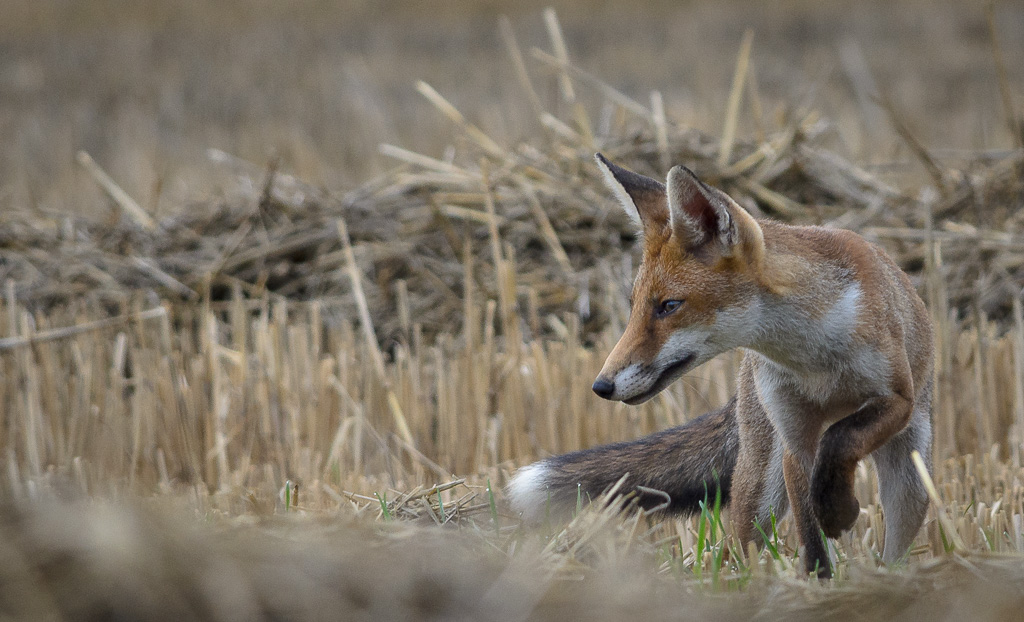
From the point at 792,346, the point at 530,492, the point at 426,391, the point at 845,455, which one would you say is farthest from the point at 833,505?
the point at 426,391

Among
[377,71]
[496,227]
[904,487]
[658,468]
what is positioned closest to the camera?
[904,487]

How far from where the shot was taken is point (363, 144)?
12.7 meters

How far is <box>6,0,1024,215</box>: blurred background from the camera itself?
40.0 ft

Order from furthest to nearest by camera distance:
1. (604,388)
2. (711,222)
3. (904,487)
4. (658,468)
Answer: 1. (658,468)
2. (904,487)
3. (711,222)
4. (604,388)

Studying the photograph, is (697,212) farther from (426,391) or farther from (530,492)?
(426,391)

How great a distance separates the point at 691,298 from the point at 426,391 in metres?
2.28

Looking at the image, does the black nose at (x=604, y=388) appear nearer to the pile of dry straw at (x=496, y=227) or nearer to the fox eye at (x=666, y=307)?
the fox eye at (x=666, y=307)

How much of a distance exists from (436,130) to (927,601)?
11.3 meters

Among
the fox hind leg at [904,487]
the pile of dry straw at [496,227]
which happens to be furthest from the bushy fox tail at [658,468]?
the pile of dry straw at [496,227]

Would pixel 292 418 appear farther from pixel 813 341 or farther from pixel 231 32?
pixel 231 32

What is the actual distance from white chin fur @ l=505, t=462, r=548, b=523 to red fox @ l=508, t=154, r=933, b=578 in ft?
0.06

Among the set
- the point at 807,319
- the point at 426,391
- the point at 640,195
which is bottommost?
the point at 426,391

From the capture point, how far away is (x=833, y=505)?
282cm

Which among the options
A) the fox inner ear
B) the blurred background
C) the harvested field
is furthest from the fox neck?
the blurred background
